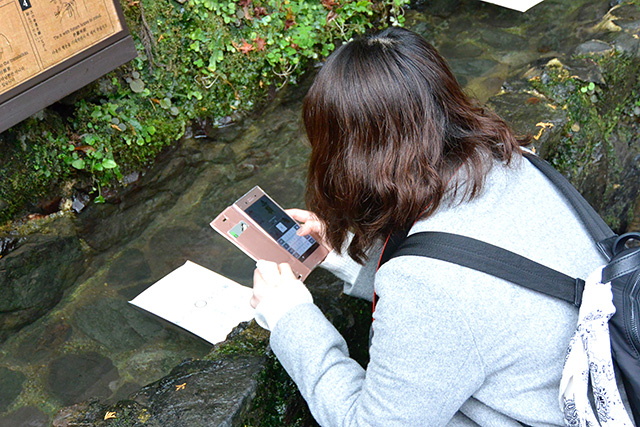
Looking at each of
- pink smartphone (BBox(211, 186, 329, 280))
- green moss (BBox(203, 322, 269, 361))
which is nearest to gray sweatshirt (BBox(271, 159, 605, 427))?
green moss (BBox(203, 322, 269, 361))

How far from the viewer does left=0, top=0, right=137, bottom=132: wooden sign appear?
2342 millimetres

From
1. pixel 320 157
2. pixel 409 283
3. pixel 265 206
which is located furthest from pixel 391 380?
pixel 265 206

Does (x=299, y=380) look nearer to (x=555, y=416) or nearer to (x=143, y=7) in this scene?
(x=555, y=416)

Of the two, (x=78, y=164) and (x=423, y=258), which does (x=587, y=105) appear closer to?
(x=423, y=258)

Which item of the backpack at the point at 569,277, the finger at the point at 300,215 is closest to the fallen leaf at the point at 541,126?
the finger at the point at 300,215

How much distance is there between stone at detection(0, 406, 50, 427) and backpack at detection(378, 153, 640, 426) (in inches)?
75.7

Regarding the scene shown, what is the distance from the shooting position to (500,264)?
129 centimetres

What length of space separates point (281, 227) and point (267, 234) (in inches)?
3.2

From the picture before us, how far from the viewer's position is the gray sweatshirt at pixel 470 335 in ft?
4.05

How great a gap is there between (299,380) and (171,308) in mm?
1225

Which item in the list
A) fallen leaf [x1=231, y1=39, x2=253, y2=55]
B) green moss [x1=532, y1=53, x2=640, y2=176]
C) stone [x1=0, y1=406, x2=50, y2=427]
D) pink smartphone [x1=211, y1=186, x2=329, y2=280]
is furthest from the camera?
fallen leaf [x1=231, y1=39, x2=253, y2=55]

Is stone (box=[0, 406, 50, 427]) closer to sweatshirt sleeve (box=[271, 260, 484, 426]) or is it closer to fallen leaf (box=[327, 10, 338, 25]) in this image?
sweatshirt sleeve (box=[271, 260, 484, 426])

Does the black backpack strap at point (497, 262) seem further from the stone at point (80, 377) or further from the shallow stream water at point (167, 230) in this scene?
the stone at point (80, 377)

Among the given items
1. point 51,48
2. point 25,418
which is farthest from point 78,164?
point 25,418
